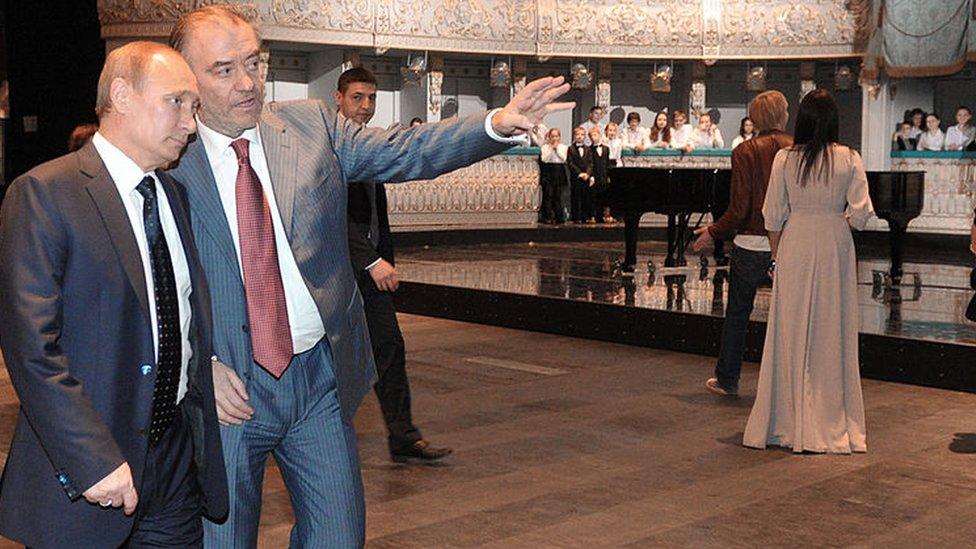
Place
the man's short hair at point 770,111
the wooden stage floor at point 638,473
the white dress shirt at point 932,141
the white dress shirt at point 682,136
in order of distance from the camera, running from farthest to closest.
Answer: the white dress shirt at point 682,136 < the white dress shirt at point 932,141 < the man's short hair at point 770,111 < the wooden stage floor at point 638,473

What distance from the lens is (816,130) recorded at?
640 centimetres

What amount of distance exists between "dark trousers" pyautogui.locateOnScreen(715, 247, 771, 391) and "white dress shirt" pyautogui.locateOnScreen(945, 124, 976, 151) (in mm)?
12290

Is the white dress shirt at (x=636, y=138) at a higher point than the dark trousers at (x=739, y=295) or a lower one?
higher

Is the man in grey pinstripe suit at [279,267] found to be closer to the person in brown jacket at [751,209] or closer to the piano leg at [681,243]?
the person in brown jacket at [751,209]

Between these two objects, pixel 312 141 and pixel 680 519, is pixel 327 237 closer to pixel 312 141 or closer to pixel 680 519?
pixel 312 141

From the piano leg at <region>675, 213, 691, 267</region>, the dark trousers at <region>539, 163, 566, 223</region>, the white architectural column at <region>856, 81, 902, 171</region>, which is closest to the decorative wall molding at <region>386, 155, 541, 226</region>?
the dark trousers at <region>539, 163, 566, 223</region>

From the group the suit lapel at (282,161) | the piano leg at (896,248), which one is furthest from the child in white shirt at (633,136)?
the suit lapel at (282,161)

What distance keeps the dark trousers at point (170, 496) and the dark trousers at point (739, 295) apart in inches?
193

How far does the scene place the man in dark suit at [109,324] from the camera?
258 cm

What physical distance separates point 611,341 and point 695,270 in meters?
4.07

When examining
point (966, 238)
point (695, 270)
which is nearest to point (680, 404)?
point (695, 270)

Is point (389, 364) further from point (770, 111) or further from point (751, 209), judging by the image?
point (770, 111)

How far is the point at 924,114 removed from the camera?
1984 centimetres

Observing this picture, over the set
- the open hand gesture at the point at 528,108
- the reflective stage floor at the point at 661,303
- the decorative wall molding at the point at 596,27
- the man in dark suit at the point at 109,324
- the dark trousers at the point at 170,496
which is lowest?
the reflective stage floor at the point at 661,303
